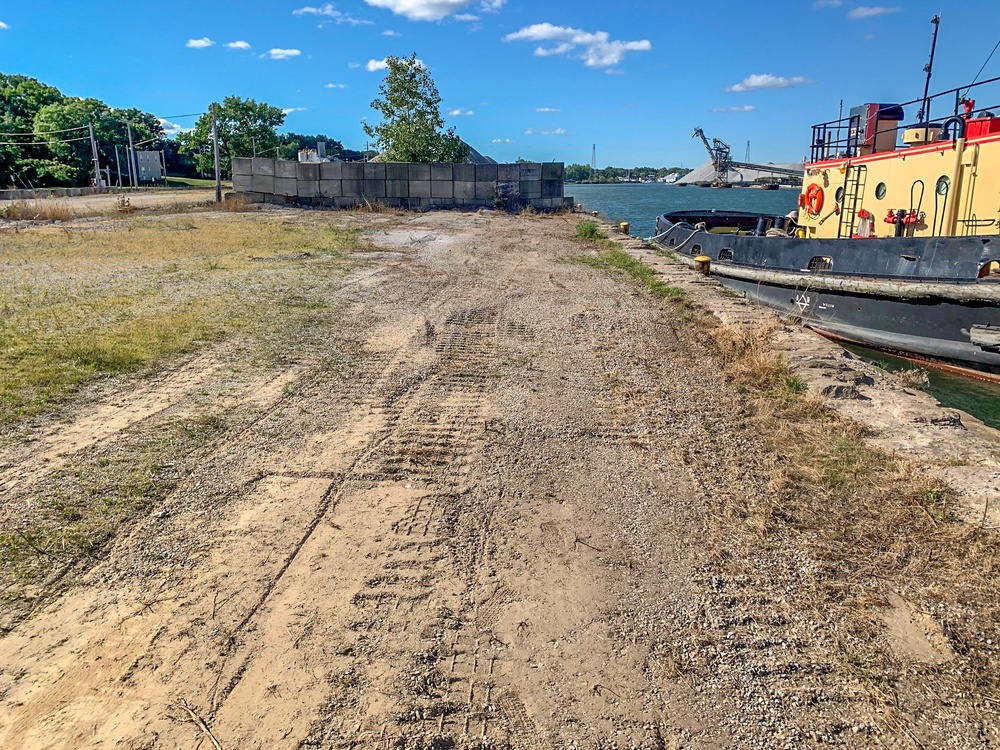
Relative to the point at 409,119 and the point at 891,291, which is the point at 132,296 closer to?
the point at 891,291

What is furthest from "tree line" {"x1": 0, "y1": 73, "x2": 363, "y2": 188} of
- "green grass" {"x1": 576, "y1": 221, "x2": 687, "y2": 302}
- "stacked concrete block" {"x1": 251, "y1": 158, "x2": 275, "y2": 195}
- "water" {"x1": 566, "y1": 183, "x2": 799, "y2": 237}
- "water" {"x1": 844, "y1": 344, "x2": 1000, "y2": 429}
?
"water" {"x1": 844, "y1": 344, "x2": 1000, "y2": 429}

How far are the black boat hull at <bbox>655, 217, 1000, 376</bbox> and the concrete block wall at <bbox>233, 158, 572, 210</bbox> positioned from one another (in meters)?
13.7

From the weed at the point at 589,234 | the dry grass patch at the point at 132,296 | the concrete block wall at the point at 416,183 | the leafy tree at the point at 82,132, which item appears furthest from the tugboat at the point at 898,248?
the leafy tree at the point at 82,132

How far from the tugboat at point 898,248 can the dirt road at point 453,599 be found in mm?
6193

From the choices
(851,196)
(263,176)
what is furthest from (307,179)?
(851,196)

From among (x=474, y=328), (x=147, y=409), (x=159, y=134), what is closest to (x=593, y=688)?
(x=147, y=409)

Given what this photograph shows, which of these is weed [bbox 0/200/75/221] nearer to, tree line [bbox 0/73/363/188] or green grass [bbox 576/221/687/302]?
green grass [bbox 576/221/687/302]

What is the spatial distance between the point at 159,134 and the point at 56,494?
59.5 m

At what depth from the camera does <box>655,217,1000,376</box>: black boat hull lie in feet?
29.4

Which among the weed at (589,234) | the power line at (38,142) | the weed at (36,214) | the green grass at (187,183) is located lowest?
the weed at (589,234)

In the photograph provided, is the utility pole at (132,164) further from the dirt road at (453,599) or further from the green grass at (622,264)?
the dirt road at (453,599)

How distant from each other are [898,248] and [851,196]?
9.16 feet

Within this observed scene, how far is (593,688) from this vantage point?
235 cm

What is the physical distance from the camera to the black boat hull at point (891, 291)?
8.97 metres
